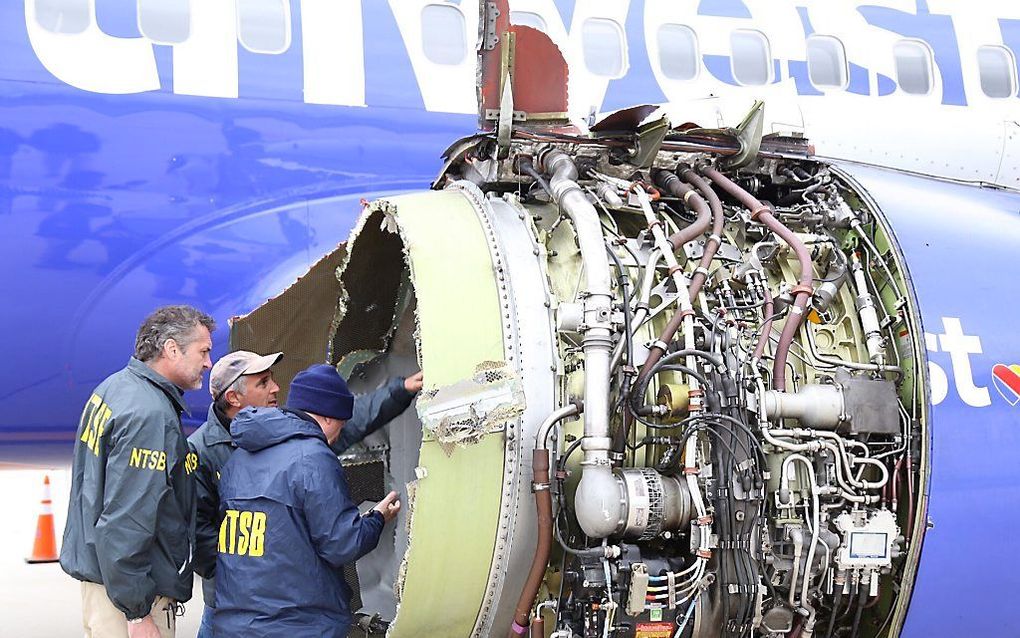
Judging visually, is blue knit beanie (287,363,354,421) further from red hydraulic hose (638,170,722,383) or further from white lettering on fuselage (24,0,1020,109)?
white lettering on fuselage (24,0,1020,109)

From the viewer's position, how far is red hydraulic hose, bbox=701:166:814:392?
3711mm

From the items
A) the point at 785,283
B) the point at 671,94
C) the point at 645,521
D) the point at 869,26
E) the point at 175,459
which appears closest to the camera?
the point at 645,521

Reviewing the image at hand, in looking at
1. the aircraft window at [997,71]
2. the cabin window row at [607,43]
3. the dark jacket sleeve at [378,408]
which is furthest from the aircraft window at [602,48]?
the dark jacket sleeve at [378,408]

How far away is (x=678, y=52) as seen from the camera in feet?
25.7

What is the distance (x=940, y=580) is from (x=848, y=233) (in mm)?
1348

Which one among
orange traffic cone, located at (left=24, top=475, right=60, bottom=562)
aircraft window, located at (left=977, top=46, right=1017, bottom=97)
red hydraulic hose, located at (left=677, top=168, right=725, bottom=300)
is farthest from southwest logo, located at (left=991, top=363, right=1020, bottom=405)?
orange traffic cone, located at (left=24, top=475, right=60, bottom=562)

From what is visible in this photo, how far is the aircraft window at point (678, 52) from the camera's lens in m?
7.80

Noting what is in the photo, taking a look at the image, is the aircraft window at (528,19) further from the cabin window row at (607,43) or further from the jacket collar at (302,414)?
the jacket collar at (302,414)

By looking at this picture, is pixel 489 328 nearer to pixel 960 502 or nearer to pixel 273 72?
pixel 960 502

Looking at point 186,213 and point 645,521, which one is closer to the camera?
point 645,521

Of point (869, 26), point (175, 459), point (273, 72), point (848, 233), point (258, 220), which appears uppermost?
point (869, 26)

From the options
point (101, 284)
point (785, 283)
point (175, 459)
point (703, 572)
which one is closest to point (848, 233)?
point (785, 283)

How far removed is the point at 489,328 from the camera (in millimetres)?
3660

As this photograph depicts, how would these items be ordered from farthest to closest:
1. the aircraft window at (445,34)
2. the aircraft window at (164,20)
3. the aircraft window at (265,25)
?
the aircraft window at (445,34), the aircraft window at (265,25), the aircraft window at (164,20)
